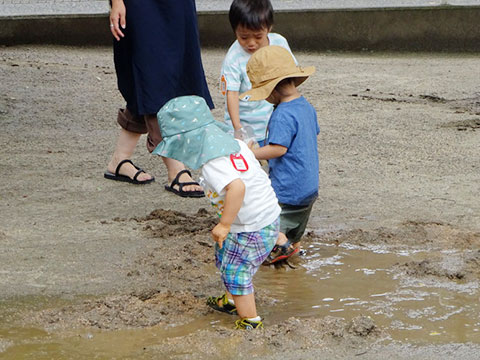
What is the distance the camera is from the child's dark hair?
4.43m

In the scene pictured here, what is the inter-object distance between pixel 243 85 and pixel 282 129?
2.84ft

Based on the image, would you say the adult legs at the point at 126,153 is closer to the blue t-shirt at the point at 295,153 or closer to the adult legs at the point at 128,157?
the adult legs at the point at 128,157

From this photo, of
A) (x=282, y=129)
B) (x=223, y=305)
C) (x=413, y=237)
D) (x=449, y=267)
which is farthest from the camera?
(x=413, y=237)

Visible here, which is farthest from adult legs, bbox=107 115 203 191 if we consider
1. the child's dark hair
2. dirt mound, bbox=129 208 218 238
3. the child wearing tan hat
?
the child wearing tan hat

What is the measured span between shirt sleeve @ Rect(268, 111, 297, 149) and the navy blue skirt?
4.69 ft

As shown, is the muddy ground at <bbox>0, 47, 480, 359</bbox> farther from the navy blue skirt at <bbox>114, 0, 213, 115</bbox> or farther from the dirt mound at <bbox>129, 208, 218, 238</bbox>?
the navy blue skirt at <bbox>114, 0, 213, 115</bbox>

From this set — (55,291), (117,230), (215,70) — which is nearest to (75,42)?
(215,70)

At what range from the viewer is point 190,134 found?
125 inches

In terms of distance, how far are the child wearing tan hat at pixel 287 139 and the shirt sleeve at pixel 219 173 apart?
66 cm

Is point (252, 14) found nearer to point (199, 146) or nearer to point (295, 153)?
point (295, 153)

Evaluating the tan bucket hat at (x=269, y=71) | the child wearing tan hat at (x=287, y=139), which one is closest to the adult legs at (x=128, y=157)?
the child wearing tan hat at (x=287, y=139)

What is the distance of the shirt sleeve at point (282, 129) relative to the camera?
380cm

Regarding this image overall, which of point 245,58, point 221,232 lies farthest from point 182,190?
point 221,232

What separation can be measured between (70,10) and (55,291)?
8898mm
